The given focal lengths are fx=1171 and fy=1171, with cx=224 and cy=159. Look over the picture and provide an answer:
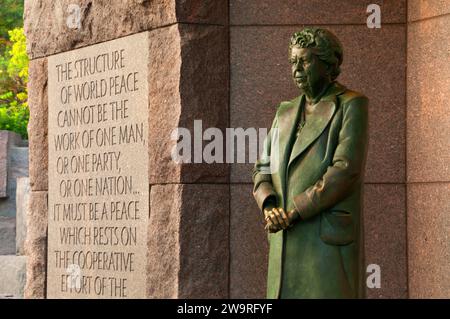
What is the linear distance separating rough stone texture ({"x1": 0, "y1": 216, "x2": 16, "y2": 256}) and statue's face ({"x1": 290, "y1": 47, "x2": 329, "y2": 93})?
8.73 meters

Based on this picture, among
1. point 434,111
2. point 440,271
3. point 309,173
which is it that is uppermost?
point 434,111

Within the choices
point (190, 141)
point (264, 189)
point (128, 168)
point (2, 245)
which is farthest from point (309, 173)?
point (2, 245)

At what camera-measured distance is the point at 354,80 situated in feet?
27.7

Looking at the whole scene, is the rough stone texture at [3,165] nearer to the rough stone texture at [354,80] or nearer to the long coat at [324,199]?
the rough stone texture at [354,80]

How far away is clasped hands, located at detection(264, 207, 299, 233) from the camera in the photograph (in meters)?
6.81

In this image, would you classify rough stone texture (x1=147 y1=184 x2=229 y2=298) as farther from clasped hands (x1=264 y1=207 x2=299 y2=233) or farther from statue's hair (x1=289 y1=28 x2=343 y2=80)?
statue's hair (x1=289 y1=28 x2=343 y2=80)

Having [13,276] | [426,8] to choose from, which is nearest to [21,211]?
[13,276]

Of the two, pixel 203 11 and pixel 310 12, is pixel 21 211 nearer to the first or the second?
pixel 203 11

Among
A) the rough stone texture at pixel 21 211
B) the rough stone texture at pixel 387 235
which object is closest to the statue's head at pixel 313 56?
the rough stone texture at pixel 387 235

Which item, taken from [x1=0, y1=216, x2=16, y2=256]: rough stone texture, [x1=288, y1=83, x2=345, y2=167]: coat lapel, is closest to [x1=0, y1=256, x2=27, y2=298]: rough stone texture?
[x1=0, y1=216, x2=16, y2=256]: rough stone texture

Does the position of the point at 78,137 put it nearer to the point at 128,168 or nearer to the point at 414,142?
the point at 128,168

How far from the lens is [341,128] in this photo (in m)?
6.81

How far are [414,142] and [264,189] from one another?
1.75m

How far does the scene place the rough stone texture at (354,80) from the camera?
332 inches
